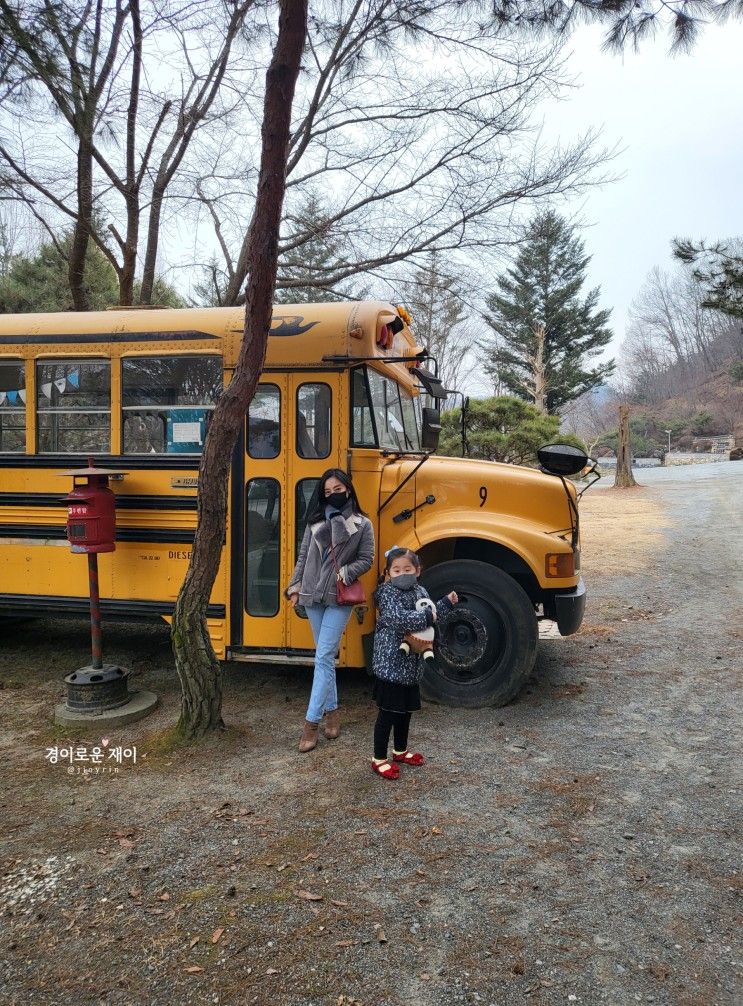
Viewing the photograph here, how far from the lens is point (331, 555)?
12.5 ft

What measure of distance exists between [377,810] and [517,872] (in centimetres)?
73

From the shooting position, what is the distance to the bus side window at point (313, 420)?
14.5 ft

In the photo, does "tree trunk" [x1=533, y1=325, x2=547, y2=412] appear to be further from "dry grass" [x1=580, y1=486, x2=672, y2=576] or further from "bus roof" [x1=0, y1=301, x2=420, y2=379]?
"bus roof" [x1=0, y1=301, x2=420, y2=379]

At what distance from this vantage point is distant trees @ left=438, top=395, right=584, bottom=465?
629 inches

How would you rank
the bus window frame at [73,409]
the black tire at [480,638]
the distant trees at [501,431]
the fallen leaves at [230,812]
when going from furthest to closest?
the distant trees at [501,431]
the bus window frame at [73,409]
the black tire at [480,638]
the fallen leaves at [230,812]

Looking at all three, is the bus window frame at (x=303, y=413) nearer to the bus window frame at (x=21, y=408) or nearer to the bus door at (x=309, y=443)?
the bus door at (x=309, y=443)

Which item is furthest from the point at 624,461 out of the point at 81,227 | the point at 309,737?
the point at 309,737

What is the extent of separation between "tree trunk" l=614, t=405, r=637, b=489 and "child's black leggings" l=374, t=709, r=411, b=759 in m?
19.6

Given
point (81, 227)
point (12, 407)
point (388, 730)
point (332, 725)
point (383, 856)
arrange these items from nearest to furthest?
1. point (383, 856)
2. point (388, 730)
3. point (332, 725)
4. point (12, 407)
5. point (81, 227)

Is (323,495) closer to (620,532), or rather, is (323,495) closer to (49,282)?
(620,532)

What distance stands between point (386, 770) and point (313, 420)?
7.12 feet

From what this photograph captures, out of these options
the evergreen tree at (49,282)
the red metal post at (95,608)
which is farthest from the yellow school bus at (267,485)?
the evergreen tree at (49,282)

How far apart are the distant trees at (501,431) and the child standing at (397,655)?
1254cm

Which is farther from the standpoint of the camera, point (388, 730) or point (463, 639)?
point (463, 639)
